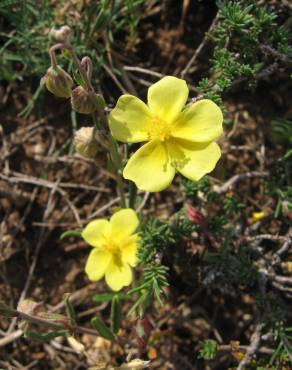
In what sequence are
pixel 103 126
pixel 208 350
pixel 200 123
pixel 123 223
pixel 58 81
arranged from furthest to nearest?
pixel 123 223
pixel 208 350
pixel 103 126
pixel 200 123
pixel 58 81

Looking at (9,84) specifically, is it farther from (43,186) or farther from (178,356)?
(178,356)

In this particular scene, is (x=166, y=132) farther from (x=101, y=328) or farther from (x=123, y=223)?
(x=101, y=328)

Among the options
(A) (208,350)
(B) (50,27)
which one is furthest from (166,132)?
(B) (50,27)

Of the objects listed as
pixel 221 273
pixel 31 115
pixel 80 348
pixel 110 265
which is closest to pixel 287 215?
pixel 221 273

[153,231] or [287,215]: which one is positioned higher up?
[287,215]

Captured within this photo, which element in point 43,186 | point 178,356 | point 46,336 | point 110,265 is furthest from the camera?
point 43,186

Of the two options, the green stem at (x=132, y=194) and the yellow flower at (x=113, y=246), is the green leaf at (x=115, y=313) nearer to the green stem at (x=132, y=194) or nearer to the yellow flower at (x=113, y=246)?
the yellow flower at (x=113, y=246)

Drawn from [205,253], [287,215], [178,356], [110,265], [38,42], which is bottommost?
[178,356]

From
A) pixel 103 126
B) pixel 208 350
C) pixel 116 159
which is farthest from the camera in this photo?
pixel 208 350
